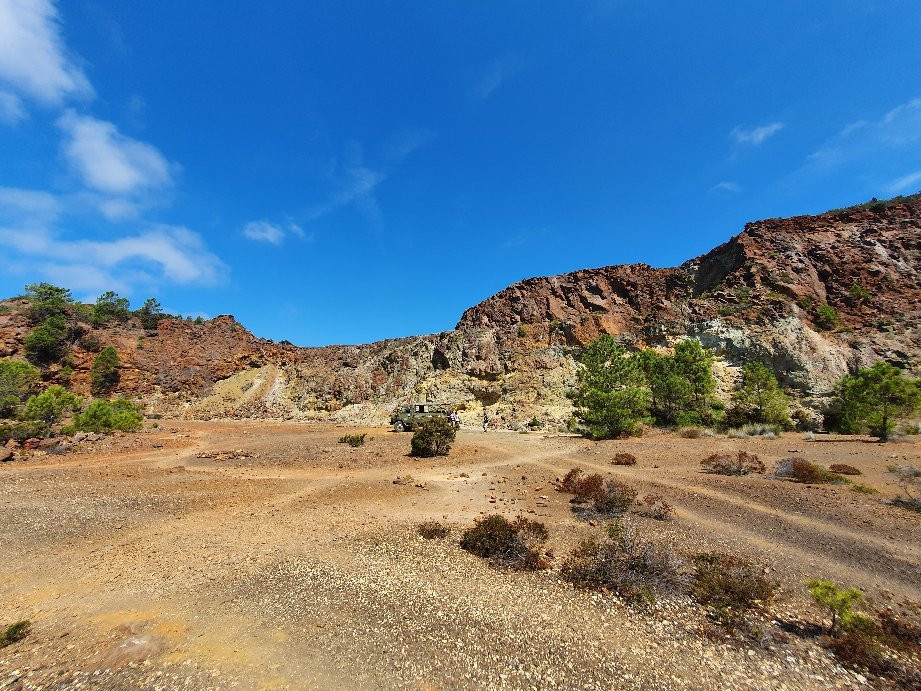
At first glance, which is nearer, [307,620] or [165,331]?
[307,620]

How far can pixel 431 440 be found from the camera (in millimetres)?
19281

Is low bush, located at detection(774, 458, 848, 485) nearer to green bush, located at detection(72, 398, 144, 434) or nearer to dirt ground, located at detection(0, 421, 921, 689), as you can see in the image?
dirt ground, located at detection(0, 421, 921, 689)

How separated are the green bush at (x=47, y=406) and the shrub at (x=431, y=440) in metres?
20.9

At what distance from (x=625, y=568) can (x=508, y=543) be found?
204 centimetres

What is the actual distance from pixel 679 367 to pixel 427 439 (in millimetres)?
20879

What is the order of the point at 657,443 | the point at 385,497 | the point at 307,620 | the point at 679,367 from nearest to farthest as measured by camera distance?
the point at 307,620, the point at 385,497, the point at 657,443, the point at 679,367

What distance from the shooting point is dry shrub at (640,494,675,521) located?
9.41 metres

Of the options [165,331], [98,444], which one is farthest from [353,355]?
[98,444]

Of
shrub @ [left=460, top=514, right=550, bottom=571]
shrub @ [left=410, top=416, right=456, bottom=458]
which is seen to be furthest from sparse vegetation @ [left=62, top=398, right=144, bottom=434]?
shrub @ [left=460, top=514, right=550, bottom=571]

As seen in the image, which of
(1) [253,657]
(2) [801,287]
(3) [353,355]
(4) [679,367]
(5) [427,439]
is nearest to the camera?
(1) [253,657]

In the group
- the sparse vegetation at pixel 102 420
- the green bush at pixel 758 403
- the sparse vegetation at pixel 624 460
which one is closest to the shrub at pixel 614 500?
the sparse vegetation at pixel 624 460

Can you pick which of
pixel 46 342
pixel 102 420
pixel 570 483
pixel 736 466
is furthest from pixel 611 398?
pixel 46 342

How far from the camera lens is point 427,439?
755 inches

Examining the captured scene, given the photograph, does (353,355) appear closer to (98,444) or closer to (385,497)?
(98,444)
